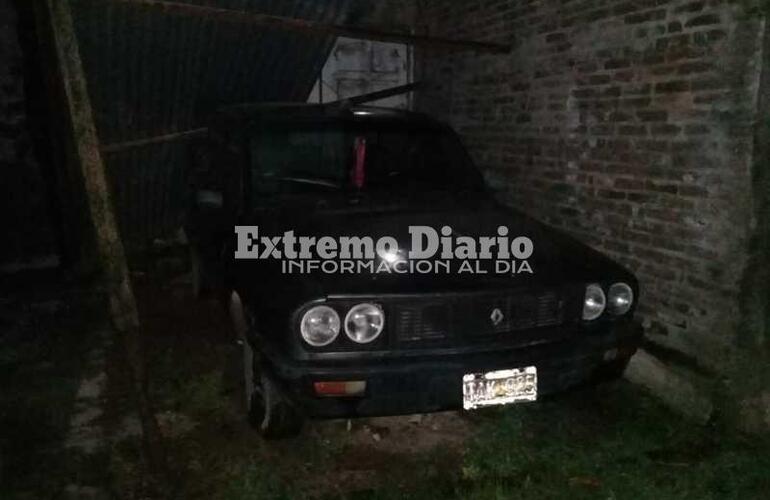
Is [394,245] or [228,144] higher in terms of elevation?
[228,144]

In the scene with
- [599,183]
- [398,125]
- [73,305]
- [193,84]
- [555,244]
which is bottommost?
[73,305]

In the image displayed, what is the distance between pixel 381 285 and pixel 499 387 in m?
0.75

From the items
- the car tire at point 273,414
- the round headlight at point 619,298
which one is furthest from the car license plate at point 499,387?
Answer: the car tire at point 273,414

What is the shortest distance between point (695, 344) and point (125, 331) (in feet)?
10.4

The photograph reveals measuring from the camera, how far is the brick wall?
3.46 metres

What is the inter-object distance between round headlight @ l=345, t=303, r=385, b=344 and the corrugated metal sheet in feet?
10.2

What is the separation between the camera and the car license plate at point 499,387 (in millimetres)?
2963

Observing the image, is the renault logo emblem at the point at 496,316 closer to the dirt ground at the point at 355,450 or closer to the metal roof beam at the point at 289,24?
the dirt ground at the point at 355,450

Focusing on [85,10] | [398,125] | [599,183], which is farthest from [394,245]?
[85,10]

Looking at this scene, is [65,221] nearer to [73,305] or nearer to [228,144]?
[73,305]

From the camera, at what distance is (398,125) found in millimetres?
4293

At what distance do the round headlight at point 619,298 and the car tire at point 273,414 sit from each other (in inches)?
66.2

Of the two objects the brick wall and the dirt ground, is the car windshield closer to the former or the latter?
the brick wall

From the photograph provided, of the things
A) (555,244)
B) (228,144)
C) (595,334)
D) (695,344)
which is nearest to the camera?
(595,334)
